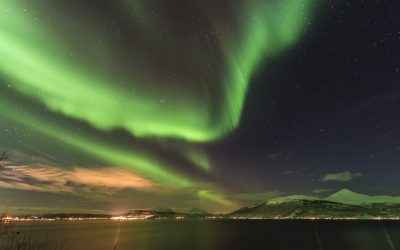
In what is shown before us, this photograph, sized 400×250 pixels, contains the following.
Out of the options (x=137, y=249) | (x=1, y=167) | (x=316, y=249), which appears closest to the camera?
(x=1, y=167)

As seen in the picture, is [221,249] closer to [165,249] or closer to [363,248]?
[165,249]

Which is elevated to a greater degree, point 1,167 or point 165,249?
point 165,249

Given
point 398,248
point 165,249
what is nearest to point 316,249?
point 398,248

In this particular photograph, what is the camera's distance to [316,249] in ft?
361

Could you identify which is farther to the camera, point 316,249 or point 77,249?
point 77,249

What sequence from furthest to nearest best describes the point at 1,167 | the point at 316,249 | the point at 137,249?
the point at 137,249 → the point at 316,249 → the point at 1,167

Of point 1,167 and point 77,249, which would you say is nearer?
point 1,167

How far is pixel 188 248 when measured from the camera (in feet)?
381

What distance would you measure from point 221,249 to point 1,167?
360 feet

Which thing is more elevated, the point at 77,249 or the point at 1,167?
the point at 77,249

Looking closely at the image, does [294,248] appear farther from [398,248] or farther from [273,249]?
[398,248]

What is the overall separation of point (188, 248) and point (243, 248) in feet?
63.1

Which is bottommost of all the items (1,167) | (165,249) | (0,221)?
(0,221)

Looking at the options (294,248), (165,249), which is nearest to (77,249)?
(165,249)
